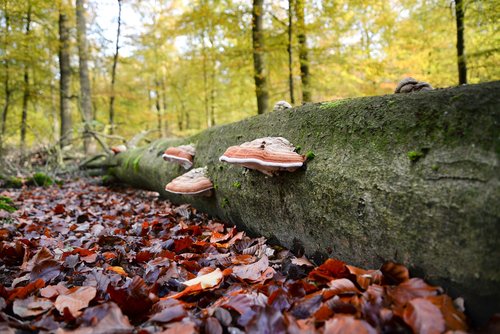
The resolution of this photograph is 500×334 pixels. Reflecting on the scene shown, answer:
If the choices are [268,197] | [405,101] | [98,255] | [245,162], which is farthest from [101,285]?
[405,101]

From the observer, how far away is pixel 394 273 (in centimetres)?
150

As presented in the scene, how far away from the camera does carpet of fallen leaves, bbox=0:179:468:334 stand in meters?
1.25

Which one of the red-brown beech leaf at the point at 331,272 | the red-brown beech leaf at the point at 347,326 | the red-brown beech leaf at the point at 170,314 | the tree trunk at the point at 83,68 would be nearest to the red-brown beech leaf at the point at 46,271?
the red-brown beech leaf at the point at 170,314

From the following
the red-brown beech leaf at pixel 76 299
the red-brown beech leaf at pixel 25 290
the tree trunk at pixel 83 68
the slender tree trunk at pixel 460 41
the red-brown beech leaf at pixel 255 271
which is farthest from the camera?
the tree trunk at pixel 83 68

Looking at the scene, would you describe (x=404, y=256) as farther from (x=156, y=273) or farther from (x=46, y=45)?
(x=46, y=45)

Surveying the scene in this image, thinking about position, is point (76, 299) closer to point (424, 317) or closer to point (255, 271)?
point (255, 271)

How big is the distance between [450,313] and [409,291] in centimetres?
18

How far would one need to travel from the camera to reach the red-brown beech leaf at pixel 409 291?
131 cm

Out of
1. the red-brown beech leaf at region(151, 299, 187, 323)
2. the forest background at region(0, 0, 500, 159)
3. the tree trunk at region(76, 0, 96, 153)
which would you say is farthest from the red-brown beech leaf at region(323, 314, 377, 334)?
the tree trunk at region(76, 0, 96, 153)

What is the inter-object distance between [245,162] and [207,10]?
28.1 ft

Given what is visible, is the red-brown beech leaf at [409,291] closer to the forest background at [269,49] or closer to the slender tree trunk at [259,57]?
the forest background at [269,49]

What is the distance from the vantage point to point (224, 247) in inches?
102

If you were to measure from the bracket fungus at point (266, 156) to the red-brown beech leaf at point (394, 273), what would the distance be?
32.6 inches

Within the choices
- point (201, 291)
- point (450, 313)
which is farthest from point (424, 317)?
point (201, 291)
